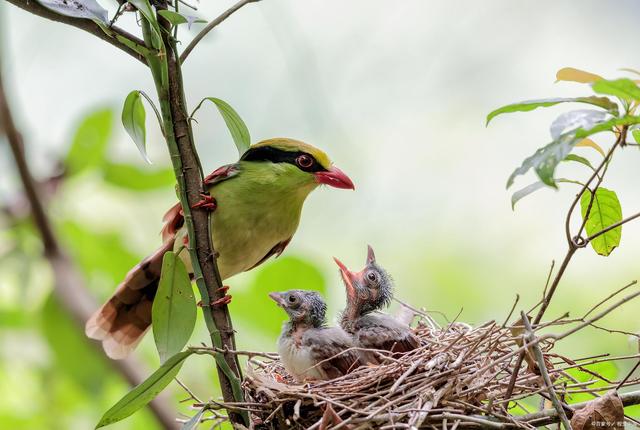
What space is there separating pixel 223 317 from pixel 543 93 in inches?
232

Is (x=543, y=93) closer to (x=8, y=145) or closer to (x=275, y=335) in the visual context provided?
(x=275, y=335)

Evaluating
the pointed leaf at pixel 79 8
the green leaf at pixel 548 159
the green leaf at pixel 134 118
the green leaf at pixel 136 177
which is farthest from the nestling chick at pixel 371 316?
the pointed leaf at pixel 79 8

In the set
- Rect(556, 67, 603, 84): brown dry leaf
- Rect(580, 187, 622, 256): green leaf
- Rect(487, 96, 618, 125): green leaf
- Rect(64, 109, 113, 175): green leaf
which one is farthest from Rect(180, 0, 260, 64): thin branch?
Rect(64, 109, 113, 175): green leaf

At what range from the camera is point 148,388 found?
7.52 feet

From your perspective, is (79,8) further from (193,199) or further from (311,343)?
(311,343)

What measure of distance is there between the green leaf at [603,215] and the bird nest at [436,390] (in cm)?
30

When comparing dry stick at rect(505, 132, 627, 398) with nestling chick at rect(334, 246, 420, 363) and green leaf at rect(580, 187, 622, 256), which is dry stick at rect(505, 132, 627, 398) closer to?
green leaf at rect(580, 187, 622, 256)

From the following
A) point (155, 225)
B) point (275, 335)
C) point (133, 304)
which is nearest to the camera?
point (133, 304)

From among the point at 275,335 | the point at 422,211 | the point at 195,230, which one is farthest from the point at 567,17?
the point at 195,230

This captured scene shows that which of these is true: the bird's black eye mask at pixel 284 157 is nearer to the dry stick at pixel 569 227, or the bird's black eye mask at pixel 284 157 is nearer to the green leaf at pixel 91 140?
the green leaf at pixel 91 140

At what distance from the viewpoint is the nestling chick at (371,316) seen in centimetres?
331

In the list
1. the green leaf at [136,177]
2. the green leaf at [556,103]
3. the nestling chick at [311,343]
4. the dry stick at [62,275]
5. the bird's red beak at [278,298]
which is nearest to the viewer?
the green leaf at [556,103]

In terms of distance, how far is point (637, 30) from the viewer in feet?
25.7

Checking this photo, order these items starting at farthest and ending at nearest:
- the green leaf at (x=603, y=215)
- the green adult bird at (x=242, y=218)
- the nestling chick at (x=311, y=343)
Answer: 1. the green adult bird at (x=242, y=218)
2. the nestling chick at (x=311, y=343)
3. the green leaf at (x=603, y=215)
